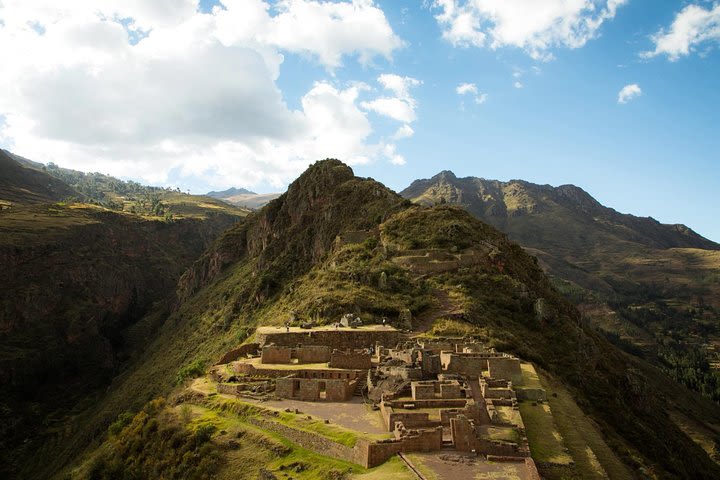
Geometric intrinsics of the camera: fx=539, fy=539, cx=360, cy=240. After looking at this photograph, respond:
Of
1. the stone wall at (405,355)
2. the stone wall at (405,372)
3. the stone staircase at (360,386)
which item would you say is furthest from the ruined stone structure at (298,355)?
the stone wall at (405,372)

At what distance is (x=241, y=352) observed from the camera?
4512cm

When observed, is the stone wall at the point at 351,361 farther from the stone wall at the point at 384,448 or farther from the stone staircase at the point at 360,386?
the stone wall at the point at 384,448

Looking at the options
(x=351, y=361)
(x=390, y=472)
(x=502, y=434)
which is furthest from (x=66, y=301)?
(x=502, y=434)

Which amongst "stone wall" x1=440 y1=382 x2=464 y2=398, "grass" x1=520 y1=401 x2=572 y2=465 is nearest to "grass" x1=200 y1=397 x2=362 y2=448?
"stone wall" x1=440 y1=382 x2=464 y2=398

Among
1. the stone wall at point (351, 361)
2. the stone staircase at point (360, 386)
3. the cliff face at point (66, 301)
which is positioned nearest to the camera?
the stone staircase at point (360, 386)

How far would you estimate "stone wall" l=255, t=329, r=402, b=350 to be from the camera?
42.6 meters

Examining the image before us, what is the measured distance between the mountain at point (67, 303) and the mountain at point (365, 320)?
9.67 meters

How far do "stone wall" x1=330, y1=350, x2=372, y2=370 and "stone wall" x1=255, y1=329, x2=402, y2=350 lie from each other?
7.84m

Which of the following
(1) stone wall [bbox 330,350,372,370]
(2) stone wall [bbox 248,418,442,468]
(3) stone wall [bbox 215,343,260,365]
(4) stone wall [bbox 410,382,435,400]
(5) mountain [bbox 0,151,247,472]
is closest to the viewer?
(2) stone wall [bbox 248,418,442,468]

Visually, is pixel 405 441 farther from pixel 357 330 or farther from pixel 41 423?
pixel 41 423

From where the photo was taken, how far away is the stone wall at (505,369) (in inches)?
1220

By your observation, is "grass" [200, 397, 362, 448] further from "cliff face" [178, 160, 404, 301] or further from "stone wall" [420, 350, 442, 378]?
"cliff face" [178, 160, 404, 301]

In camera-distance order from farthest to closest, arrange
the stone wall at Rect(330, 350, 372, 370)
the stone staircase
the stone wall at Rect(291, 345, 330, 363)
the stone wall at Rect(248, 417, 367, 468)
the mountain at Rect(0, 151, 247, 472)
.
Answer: the mountain at Rect(0, 151, 247, 472), the stone wall at Rect(291, 345, 330, 363), the stone wall at Rect(330, 350, 372, 370), the stone staircase, the stone wall at Rect(248, 417, 367, 468)

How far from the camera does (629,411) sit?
43781 millimetres
